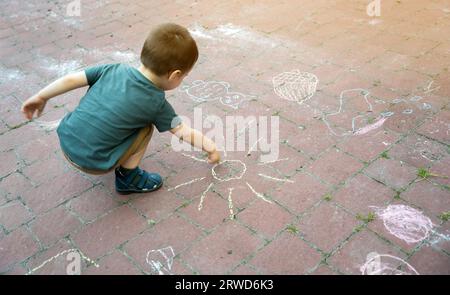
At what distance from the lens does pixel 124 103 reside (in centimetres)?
205

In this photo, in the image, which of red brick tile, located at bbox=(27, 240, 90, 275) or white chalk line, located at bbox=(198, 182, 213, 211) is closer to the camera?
red brick tile, located at bbox=(27, 240, 90, 275)

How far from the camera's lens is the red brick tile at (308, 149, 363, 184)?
2.47m

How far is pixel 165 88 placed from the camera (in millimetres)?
2154

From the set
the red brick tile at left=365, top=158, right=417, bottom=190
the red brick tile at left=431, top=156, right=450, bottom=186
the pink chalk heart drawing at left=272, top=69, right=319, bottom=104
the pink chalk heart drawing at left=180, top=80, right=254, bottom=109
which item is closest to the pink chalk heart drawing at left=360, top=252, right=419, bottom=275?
the red brick tile at left=365, top=158, right=417, bottom=190

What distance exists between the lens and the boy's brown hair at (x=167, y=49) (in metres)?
2.00

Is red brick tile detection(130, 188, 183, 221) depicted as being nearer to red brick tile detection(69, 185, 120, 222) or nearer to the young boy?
red brick tile detection(69, 185, 120, 222)

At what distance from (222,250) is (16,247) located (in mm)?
1085

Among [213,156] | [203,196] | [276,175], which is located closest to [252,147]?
[276,175]

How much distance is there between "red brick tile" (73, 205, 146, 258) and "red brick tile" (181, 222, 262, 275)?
1.15 feet

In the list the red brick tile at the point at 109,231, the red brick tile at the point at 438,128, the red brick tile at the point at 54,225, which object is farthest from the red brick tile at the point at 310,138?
the red brick tile at the point at 54,225

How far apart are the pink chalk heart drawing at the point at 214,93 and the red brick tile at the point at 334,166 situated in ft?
2.81

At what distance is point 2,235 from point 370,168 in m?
2.14

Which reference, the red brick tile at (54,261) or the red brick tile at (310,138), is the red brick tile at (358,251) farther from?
the red brick tile at (54,261)
